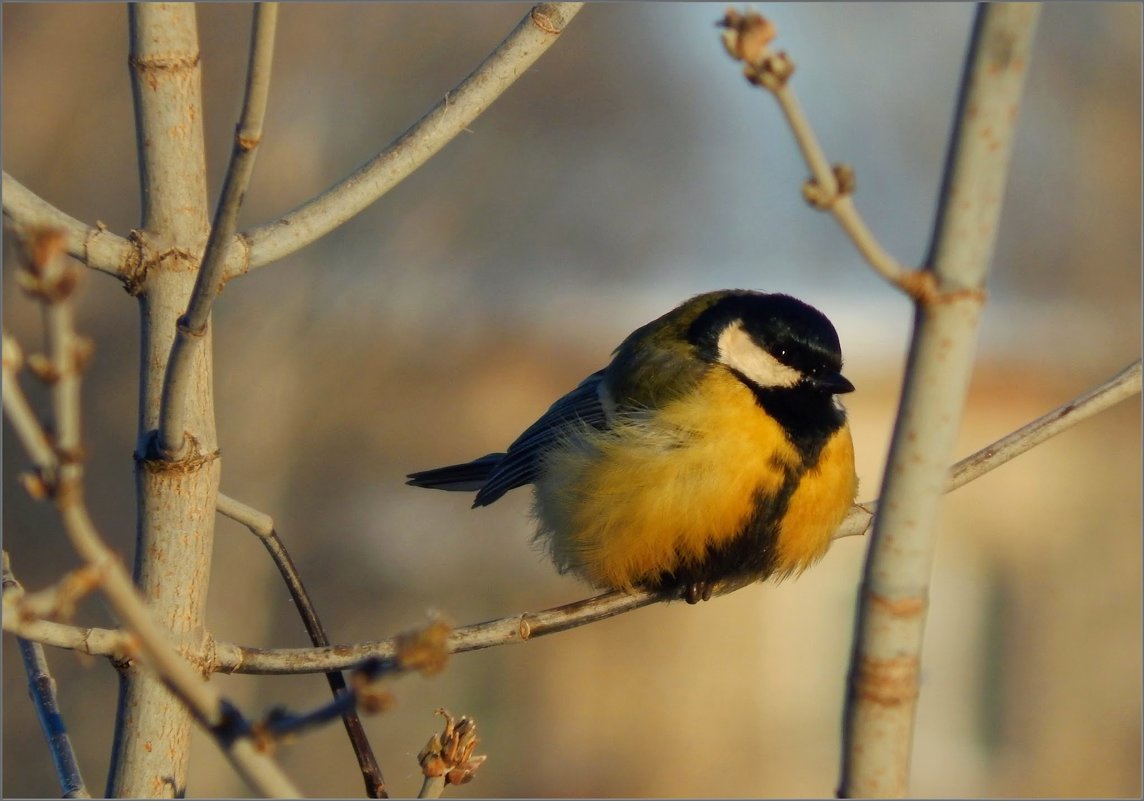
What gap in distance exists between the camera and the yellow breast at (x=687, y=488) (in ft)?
7.74

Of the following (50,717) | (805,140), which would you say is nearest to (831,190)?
(805,140)

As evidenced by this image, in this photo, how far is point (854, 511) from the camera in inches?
101

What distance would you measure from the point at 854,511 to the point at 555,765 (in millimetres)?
5634

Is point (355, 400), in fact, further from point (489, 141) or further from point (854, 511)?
point (854, 511)

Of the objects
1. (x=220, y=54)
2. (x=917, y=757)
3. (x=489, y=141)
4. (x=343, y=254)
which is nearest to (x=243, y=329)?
(x=343, y=254)

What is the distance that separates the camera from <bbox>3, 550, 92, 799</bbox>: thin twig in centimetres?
153

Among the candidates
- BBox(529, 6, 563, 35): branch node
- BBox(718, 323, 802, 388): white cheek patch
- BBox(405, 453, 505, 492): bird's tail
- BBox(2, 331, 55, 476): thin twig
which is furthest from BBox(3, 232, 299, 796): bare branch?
BBox(405, 453, 505, 492): bird's tail

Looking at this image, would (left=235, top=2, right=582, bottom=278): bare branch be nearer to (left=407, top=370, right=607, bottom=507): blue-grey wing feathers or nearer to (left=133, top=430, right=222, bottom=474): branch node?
(left=133, top=430, right=222, bottom=474): branch node

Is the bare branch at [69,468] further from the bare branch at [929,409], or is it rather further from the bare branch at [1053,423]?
the bare branch at [1053,423]

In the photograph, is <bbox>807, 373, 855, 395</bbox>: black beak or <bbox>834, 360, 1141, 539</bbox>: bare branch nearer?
<bbox>834, 360, 1141, 539</bbox>: bare branch

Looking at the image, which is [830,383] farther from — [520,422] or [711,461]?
[520,422]

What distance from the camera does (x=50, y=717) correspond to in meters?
→ 1.64

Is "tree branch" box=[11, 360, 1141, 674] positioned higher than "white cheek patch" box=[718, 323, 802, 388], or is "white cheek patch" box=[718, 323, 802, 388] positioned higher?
"white cheek patch" box=[718, 323, 802, 388]

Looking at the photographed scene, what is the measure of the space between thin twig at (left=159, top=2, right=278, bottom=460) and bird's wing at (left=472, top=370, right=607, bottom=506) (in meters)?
1.29
